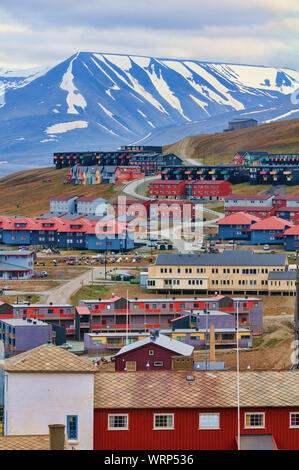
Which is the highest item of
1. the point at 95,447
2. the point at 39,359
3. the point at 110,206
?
the point at 110,206

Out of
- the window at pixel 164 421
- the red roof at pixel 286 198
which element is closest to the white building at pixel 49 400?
the window at pixel 164 421

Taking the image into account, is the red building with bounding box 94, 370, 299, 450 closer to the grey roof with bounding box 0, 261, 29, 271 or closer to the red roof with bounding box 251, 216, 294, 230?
the grey roof with bounding box 0, 261, 29, 271

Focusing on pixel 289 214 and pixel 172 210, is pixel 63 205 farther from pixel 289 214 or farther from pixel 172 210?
pixel 289 214

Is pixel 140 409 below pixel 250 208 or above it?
below

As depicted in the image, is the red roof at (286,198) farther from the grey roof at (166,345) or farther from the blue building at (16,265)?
the grey roof at (166,345)

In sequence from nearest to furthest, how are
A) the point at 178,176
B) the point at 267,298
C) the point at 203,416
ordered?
the point at 203,416 < the point at 267,298 < the point at 178,176

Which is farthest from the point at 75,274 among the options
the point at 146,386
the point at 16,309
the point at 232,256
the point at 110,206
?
the point at 146,386

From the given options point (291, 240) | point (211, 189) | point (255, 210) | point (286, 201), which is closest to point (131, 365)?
point (291, 240)

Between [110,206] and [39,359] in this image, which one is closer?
[39,359]

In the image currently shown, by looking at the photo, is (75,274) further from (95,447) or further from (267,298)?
(95,447)
